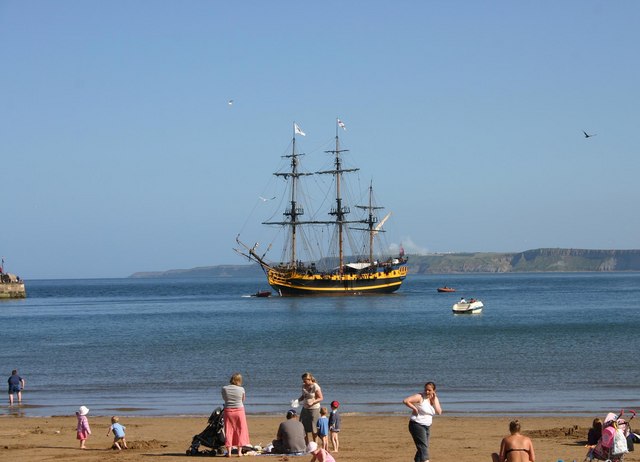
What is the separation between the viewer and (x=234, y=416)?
1795 cm

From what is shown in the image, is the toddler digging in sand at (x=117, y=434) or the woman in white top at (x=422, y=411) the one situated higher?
the woman in white top at (x=422, y=411)

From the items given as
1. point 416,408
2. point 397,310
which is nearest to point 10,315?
point 397,310

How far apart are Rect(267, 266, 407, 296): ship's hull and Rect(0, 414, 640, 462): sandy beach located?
10292cm

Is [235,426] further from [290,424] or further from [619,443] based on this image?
[619,443]

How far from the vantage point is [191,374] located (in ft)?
132

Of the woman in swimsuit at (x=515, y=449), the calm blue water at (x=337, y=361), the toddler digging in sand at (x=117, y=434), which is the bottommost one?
the calm blue water at (x=337, y=361)

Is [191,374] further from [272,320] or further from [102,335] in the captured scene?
[272,320]

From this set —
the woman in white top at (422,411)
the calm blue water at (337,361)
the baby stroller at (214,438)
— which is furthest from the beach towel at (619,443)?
the calm blue water at (337,361)

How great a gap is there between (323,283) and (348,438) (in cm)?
10837

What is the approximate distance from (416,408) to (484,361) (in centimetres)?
2880

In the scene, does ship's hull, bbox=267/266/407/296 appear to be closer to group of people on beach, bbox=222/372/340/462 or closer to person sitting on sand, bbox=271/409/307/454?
group of people on beach, bbox=222/372/340/462

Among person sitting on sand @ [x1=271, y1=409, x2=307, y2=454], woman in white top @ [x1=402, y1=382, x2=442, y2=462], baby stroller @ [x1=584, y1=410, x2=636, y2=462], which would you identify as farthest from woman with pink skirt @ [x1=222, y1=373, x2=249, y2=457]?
baby stroller @ [x1=584, y1=410, x2=636, y2=462]

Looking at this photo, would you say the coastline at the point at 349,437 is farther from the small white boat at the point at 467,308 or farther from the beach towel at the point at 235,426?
the small white boat at the point at 467,308

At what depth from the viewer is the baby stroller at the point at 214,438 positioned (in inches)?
722
